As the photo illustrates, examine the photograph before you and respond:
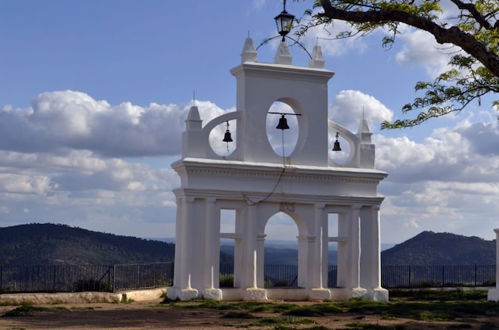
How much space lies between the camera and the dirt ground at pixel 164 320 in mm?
Result: 18234

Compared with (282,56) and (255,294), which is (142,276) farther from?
(282,56)

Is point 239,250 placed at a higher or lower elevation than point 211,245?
lower

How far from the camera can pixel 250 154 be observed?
27109 mm

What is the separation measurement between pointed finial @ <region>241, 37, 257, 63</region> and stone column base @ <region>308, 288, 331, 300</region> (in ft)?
23.9

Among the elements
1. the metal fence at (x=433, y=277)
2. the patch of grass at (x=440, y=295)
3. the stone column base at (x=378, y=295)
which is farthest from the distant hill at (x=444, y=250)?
the stone column base at (x=378, y=295)

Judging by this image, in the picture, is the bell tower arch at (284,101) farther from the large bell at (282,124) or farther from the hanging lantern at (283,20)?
the hanging lantern at (283,20)

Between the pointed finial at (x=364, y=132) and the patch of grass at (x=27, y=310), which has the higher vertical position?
the pointed finial at (x=364, y=132)

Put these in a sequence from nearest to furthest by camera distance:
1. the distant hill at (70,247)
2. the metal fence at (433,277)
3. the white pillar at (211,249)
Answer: the white pillar at (211,249) → the metal fence at (433,277) → the distant hill at (70,247)

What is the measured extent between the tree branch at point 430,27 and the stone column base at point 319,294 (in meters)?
11.6

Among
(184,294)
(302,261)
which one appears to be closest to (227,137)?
(302,261)

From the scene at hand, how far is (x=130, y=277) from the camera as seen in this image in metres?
28.7

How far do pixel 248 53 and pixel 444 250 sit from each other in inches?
1952

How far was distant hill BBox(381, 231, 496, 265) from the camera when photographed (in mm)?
68938

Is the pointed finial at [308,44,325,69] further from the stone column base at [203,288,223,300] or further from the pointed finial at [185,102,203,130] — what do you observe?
the stone column base at [203,288,223,300]
